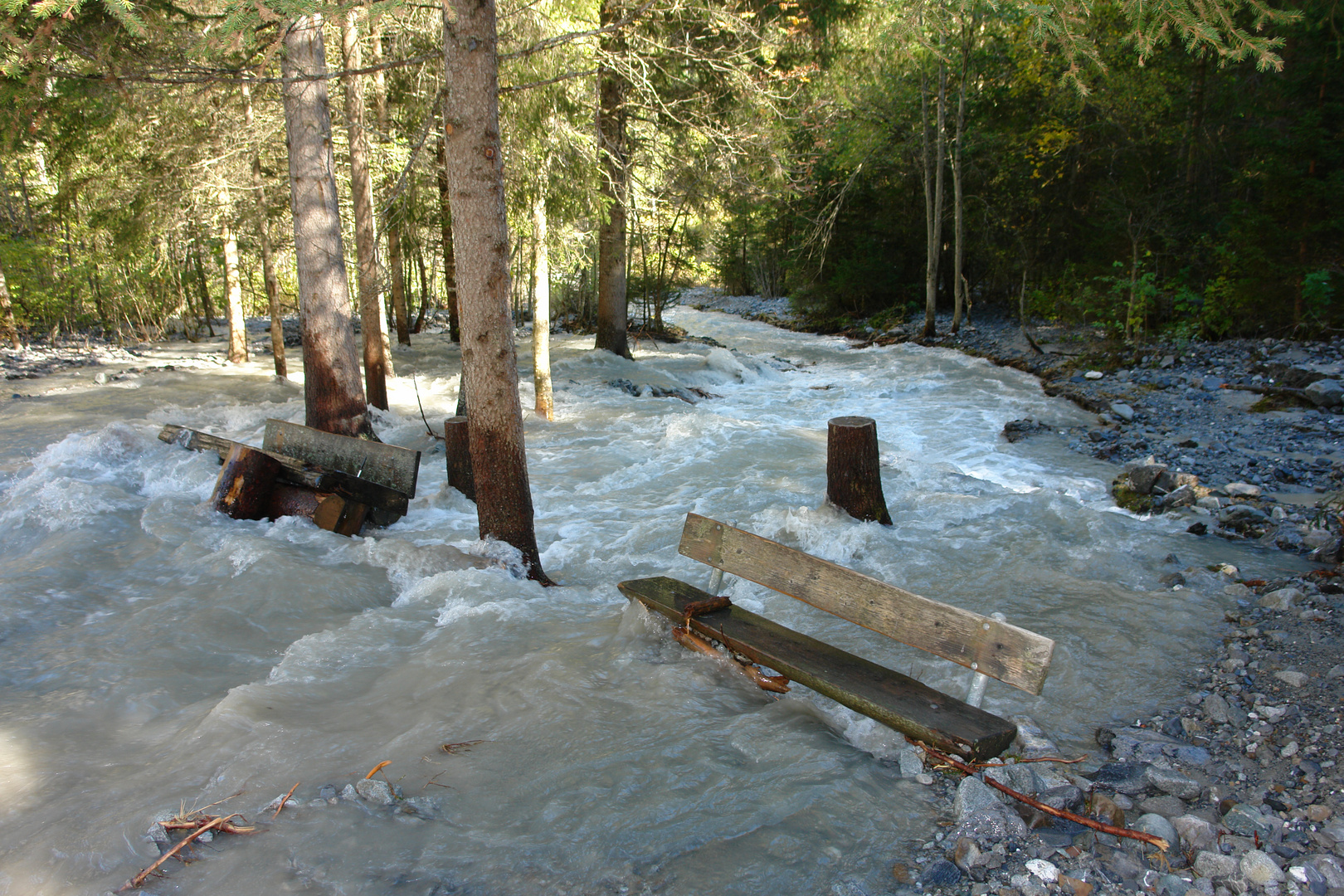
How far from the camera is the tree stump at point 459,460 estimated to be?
8500 millimetres

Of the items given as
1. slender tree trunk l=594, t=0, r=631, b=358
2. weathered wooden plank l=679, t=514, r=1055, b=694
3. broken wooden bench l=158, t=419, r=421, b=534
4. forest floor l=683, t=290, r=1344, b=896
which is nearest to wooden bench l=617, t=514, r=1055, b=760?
weathered wooden plank l=679, t=514, r=1055, b=694

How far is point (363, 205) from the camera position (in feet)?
36.6

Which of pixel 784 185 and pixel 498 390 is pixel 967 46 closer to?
pixel 784 185

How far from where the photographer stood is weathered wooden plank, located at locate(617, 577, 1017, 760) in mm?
3539

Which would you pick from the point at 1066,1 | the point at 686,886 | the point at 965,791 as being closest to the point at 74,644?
the point at 686,886

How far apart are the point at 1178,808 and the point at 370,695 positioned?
13.7 ft

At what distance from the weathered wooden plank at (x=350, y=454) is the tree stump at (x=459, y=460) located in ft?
2.60

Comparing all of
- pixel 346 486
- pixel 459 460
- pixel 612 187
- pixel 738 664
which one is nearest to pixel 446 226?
pixel 612 187

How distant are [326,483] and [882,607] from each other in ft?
19.0

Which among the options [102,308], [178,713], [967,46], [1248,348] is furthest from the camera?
[102,308]

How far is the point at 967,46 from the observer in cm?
2036

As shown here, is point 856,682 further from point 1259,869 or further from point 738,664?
point 1259,869

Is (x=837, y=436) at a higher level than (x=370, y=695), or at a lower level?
higher

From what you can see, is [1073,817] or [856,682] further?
[856,682]
